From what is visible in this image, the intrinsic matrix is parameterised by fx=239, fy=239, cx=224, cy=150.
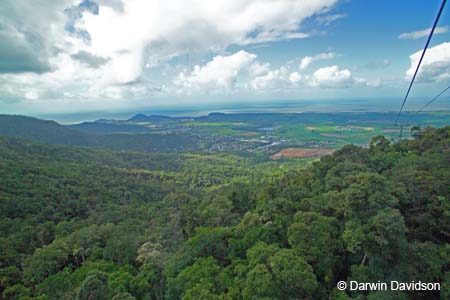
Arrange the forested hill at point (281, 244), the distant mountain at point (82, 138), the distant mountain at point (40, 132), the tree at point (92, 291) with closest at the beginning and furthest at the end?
the forested hill at point (281, 244) → the tree at point (92, 291) → the distant mountain at point (82, 138) → the distant mountain at point (40, 132)

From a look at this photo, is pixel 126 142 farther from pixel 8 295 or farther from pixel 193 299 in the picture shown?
pixel 193 299

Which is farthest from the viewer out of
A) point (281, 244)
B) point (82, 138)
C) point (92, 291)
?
point (82, 138)

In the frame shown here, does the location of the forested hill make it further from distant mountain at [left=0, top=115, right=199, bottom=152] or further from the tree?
distant mountain at [left=0, top=115, right=199, bottom=152]

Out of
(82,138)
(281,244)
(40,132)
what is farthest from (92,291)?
(40,132)

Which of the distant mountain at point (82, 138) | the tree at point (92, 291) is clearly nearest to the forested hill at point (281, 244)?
the tree at point (92, 291)

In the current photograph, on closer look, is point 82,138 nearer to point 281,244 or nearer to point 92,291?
point 92,291

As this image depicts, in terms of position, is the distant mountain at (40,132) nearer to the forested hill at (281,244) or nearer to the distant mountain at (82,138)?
the distant mountain at (82,138)

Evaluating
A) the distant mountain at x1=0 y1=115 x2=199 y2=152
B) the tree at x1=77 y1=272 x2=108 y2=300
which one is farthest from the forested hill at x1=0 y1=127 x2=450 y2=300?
the distant mountain at x1=0 y1=115 x2=199 y2=152

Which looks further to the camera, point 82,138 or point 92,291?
point 82,138

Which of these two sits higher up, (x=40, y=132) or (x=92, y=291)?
(x=40, y=132)

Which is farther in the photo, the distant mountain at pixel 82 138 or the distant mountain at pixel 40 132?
the distant mountain at pixel 40 132

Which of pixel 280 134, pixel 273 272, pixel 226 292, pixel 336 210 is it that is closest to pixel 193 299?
pixel 226 292
